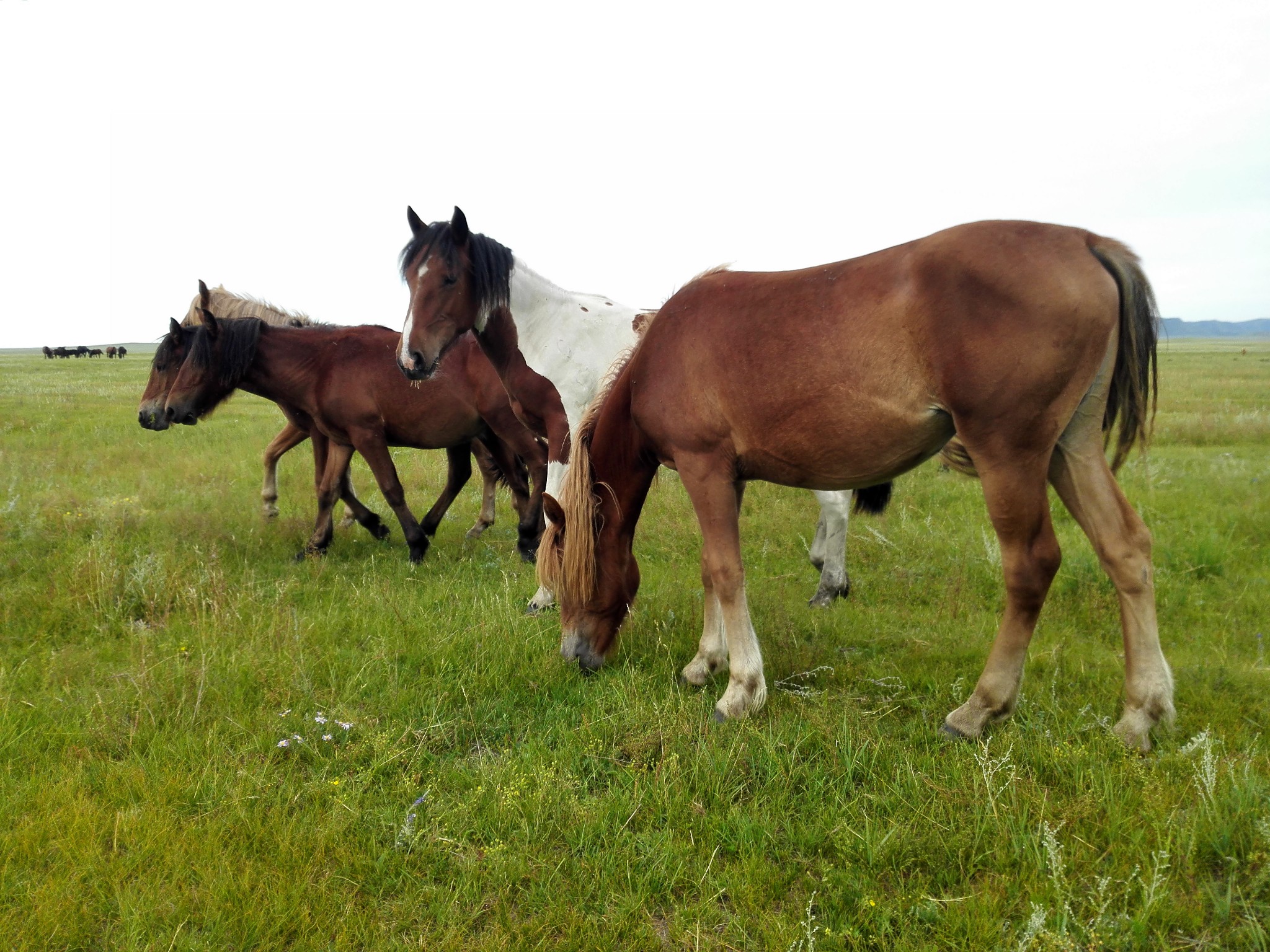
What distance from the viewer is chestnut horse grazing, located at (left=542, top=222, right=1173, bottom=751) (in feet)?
9.93

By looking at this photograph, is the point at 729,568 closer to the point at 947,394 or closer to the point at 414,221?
the point at 947,394

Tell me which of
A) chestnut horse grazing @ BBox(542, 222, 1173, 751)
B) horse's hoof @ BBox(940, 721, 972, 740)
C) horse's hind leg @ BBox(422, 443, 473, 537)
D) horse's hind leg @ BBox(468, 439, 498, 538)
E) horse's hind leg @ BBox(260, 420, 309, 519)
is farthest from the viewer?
horse's hind leg @ BBox(260, 420, 309, 519)

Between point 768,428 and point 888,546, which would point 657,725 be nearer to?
Answer: point 768,428

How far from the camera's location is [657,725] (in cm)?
347

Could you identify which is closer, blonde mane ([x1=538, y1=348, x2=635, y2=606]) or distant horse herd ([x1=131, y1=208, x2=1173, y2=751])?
distant horse herd ([x1=131, y1=208, x2=1173, y2=751])

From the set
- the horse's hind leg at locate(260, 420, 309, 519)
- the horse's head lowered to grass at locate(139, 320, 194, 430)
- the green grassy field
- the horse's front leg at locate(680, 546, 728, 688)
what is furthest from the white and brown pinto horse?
the horse's hind leg at locate(260, 420, 309, 519)

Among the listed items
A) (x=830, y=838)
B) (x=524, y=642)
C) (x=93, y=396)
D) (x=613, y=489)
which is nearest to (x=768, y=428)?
(x=613, y=489)

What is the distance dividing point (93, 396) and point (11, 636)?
2293cm

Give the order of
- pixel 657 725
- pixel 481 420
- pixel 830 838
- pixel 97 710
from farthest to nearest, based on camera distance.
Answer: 1. pixel 481 420
2. pixel 97 710
3. pixel 657 725
4. pixel 830 838

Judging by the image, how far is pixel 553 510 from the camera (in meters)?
4.21

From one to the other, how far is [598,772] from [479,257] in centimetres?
393

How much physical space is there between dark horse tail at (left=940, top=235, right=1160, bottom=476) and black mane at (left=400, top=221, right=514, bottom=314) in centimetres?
381

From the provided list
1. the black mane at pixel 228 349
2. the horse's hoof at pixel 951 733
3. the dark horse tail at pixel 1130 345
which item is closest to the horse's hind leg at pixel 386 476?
the black mane at pixel 228 349

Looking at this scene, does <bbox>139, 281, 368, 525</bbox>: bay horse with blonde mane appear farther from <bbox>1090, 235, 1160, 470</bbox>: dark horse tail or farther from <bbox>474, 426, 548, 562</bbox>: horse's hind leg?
<bbox>1090, 235, 1160, 470</bbox>: dark horse tail
